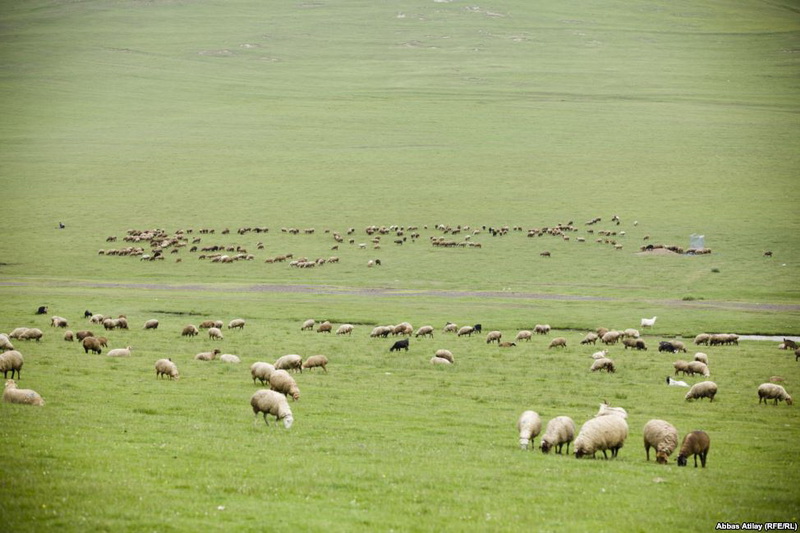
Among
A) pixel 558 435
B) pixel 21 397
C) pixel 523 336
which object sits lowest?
pixel 523 336

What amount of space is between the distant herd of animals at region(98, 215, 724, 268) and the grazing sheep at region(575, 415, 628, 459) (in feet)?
140

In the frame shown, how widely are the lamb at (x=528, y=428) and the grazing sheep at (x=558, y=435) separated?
288mm

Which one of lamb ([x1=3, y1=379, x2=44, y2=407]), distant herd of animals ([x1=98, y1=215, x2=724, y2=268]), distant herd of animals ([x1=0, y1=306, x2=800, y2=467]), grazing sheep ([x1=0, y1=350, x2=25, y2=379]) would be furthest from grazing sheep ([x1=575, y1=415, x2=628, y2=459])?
distant herd of animals ([x1=98, y1=215, x2=724, y2=268])

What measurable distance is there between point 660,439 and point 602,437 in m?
1.14

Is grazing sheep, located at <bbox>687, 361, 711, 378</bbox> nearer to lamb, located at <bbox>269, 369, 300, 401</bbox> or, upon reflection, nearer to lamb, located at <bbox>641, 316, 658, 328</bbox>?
lamb, located at <bbox>641, 316, 658, 328</bbox>

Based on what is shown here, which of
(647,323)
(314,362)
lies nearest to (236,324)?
(314,362)

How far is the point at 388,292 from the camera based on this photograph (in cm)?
4959

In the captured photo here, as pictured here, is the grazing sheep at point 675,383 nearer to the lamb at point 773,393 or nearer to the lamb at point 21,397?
the lamb at point 773,393

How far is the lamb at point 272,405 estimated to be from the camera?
704 inches

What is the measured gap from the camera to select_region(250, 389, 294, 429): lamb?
17891mm

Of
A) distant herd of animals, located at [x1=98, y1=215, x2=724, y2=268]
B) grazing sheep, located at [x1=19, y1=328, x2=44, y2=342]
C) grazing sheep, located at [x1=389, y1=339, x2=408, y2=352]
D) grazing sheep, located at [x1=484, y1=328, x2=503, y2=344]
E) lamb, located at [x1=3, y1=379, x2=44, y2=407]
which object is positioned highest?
lamb, located at [x1=3, y1=379, x2=44, y2=407]

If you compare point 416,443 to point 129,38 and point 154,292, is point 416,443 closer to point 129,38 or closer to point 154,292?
point 154,292

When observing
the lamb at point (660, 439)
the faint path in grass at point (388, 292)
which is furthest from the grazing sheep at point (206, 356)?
the faint path in grass at point (388, 292)

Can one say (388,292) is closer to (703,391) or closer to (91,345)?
(91,345)
